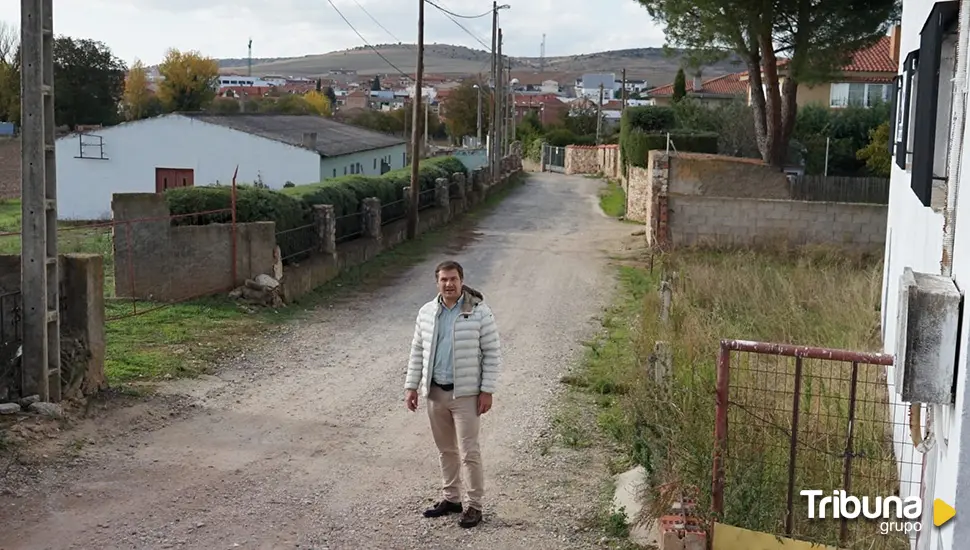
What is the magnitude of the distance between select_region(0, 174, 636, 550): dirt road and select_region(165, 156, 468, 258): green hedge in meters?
2.83

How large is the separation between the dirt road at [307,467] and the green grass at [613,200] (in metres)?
22.5

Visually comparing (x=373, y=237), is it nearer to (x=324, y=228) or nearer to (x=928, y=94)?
(x=324, y=228)

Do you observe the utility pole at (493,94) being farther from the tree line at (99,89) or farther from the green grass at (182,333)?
the green grass at (182,333)

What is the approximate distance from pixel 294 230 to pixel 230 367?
6245mm

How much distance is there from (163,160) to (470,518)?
3637 centimetres

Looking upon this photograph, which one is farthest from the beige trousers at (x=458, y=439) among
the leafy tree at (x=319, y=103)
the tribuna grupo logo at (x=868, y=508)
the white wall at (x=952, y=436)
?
the leafy tree at (x=319, y=103)

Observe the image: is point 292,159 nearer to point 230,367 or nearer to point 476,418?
point 230,367

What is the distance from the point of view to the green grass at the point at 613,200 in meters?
36.7

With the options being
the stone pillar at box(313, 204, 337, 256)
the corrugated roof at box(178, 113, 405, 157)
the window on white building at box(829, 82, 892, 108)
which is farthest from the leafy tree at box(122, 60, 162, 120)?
the stone pillar at box(313, 204, 337, 256)

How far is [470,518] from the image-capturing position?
7113 mm

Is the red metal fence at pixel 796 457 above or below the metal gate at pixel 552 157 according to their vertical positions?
below

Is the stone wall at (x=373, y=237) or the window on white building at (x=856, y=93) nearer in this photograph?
the stone wall at (x=373, y=237)

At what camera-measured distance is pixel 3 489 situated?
24.4 feet

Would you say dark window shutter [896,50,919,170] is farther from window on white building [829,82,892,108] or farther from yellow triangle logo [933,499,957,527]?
window on white building [829,82,892,108]
